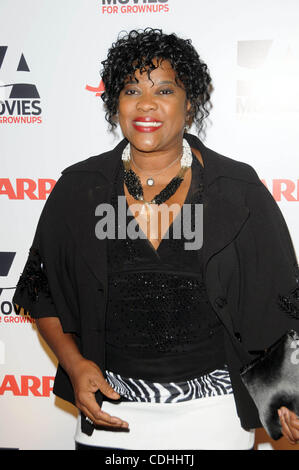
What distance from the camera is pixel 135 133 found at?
147 cm

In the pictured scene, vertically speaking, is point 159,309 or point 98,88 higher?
point 98,88

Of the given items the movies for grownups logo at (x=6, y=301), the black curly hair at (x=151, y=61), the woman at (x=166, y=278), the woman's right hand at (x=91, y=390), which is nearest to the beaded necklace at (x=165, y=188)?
the woman at (x=166, y=278)

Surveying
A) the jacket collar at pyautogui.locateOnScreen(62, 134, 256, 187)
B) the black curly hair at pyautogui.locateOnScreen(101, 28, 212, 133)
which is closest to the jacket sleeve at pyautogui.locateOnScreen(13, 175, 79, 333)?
the jacket collar at pyautogui.locateOnScreen(62, 134, 256, 187)

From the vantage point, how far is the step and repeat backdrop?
1964 millimetres

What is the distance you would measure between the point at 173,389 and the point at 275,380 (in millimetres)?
284

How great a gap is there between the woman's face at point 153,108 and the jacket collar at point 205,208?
145mm

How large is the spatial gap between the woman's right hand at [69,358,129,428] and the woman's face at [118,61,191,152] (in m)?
0.63

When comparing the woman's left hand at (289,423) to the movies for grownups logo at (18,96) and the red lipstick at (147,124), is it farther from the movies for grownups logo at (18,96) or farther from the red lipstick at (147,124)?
the movies for grownups logo at (18,96)

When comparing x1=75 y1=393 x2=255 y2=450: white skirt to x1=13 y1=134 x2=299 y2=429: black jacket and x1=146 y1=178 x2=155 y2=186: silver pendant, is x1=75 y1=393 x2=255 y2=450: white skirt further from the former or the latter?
x1=146 y1=178 x2=155 y2=186: silver pendant

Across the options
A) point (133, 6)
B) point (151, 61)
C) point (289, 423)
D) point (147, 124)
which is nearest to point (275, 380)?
point (289, 423)

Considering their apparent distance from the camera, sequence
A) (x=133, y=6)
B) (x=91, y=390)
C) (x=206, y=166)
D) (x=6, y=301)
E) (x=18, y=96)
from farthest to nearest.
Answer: (x=6, y=301), (x=18, y=96), (x=133, y=6), (x=206, y=166), (x=91, y=390)

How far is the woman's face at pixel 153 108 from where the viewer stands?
4.75 feet

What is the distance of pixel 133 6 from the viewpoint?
78.3 inches

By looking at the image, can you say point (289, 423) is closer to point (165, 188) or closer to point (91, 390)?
point (91, 390)
